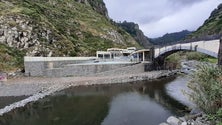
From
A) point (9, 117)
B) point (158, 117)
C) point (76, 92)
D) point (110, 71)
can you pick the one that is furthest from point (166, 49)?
point (9, 117)

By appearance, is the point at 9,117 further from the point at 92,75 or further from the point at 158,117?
the point at 92,75

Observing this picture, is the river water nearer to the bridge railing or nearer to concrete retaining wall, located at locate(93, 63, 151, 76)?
the bridge railing

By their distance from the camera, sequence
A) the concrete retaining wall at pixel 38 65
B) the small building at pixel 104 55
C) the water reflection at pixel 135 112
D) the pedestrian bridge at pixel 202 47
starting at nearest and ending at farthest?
the water reflection at pixel 135 112 < the pedestrian bridge at pixel 202 47 < the concrete retaining wall at pixel 38 65 < the small building at pixel 104 55

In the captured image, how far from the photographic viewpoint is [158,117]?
1518 inches

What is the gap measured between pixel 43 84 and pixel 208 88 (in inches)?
1785

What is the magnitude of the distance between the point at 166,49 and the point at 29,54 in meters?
44.5

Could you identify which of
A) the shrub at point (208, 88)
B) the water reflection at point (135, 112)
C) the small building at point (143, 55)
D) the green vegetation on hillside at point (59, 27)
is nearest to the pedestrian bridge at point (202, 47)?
the small building at point (143, 55)

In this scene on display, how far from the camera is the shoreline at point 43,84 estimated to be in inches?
2251

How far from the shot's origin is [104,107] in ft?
150

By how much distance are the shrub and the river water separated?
766cm

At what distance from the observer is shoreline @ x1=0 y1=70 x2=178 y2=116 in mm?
57181

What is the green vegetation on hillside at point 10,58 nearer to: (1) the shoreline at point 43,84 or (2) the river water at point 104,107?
(1) the shoreline at point 43,84

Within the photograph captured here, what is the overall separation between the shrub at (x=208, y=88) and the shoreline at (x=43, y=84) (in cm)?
3111

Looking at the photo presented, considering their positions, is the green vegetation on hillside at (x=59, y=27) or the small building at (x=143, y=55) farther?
the green vegetation on hillside at (x=59, y=27)
